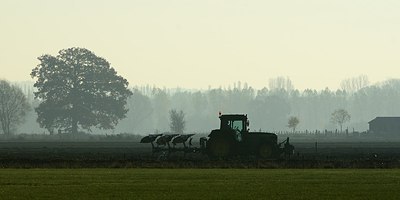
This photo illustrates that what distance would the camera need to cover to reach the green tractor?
6412 cm

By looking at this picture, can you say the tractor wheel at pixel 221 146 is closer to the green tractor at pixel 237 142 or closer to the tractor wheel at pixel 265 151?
the green tractor at pixel 237 142

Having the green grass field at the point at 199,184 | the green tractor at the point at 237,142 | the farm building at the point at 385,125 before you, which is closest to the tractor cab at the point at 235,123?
the green tractor at the point at 237,142

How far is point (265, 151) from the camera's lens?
65500 millimetres

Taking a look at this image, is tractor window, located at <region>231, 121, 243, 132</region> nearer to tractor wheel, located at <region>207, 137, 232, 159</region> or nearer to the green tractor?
the green tractor

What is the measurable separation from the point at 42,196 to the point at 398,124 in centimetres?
15923

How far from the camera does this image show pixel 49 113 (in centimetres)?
16400

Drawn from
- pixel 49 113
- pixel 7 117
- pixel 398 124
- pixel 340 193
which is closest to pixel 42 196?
pixel 340 193

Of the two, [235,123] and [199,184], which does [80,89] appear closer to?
[235,123]

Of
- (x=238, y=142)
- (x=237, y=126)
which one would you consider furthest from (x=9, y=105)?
(x=238, y=142)

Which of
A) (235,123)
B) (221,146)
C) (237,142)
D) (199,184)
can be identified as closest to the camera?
(199,184)

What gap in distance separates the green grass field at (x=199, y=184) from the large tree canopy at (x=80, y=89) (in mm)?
111872

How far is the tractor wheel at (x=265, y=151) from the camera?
6538cm

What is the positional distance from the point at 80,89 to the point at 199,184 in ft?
420

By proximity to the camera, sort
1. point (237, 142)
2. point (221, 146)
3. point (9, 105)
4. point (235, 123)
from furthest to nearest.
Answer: point (9, 105) → point (235, 123) → point (237, 142) → point (221, 146)
